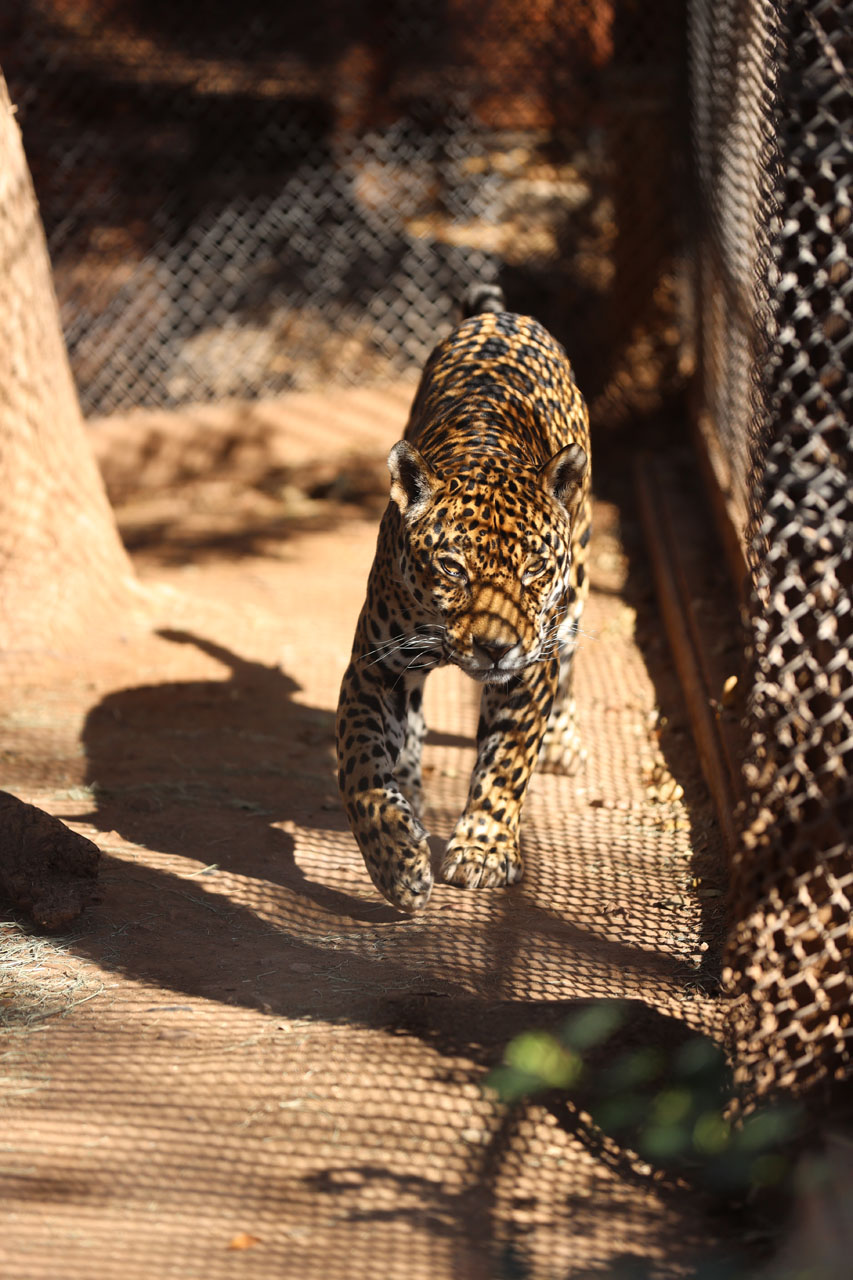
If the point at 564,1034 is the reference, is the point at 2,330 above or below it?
above

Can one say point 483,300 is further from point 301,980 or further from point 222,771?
point 301,980

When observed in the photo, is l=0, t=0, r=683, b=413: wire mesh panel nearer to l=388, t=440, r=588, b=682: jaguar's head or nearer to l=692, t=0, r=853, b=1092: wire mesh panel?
l=388, t=440, r=588, b=682: jaguar's head

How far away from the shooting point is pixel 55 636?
6512 mm

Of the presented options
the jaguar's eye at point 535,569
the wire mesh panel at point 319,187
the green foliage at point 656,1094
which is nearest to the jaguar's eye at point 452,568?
the jaguar's eye at point 535,569

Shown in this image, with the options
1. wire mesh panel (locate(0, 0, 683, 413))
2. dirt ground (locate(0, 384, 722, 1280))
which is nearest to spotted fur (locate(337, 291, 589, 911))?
dirt ground (locate(0, 384, 722, 1280))

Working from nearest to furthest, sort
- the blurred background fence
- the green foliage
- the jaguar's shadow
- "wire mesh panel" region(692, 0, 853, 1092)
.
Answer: "wire mesh panel" region(692, 0, 853, 1092) < the green foliage < the jaguar's shadow < the blurred background fence

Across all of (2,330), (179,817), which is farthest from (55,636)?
(179,817)

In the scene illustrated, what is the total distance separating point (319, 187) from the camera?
10547 millimetres

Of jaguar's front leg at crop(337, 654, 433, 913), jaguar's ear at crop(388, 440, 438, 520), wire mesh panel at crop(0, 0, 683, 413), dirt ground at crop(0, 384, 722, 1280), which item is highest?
wire mesh panel at crop(0, 0, 683, 413)

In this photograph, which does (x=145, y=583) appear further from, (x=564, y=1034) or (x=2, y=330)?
(x=564, y=1034)

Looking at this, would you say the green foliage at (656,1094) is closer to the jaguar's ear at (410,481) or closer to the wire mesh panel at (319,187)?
the jaguar's ear at (410,481)

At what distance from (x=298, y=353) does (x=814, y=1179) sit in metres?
8.87

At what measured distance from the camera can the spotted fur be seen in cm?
361

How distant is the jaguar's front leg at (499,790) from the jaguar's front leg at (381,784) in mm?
229
